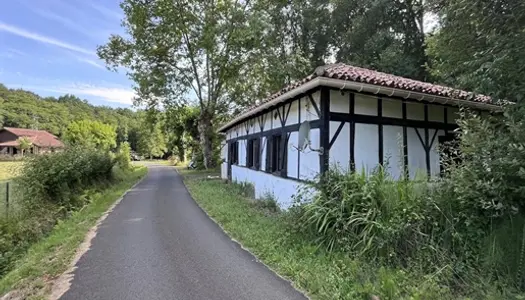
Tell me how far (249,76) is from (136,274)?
20.2 meters

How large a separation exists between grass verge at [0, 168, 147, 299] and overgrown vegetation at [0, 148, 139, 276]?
0.31 metres

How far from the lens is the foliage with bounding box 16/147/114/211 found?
8.84m

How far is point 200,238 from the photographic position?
6164mm

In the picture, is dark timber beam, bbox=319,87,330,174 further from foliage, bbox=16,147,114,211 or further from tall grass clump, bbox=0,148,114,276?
foliage, bbox=16,147,114,211

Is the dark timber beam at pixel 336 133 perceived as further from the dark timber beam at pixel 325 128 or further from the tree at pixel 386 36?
the tree at pixel 386 36

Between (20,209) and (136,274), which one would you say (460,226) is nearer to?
(136,274)

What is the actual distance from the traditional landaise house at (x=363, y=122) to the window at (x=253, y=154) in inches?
101

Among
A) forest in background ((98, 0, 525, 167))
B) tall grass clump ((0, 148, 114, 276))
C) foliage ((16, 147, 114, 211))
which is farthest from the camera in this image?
forest in background ((98, 0, 525, 167))

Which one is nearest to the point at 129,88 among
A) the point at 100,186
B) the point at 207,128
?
the point at 207,128

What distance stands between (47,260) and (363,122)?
20.9 ft

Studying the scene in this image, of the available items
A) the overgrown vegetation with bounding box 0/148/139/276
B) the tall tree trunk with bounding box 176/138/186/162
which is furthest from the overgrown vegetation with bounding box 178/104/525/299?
the tall tree trunk with bounding box 176/138/186/162

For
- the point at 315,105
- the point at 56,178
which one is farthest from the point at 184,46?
the point at 315,105

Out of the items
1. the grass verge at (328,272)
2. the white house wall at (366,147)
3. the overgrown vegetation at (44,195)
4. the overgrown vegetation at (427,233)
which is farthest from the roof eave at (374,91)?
the overgrown vegetation at (44,195)

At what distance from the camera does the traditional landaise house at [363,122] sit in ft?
21.6
